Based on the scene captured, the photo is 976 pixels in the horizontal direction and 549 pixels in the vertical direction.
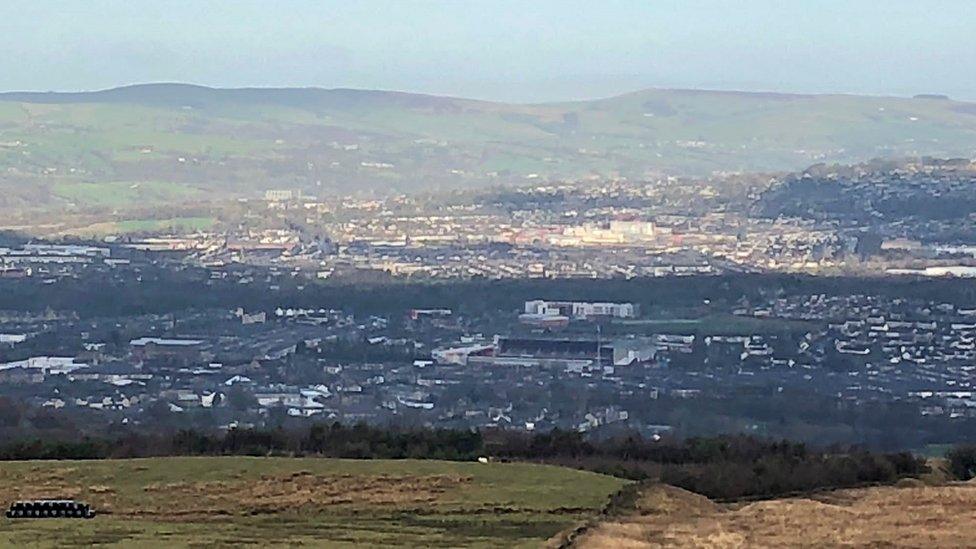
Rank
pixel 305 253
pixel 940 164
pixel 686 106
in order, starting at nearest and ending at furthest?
pixel 305 253 < pixel 940 164 < pixel 686 106

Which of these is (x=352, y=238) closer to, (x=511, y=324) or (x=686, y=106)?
(x=511, y=324)

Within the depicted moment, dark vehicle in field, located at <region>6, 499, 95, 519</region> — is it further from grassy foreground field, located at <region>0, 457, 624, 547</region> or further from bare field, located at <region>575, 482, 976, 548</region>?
bare field, located at <region>575, 482, 976, 548</region>

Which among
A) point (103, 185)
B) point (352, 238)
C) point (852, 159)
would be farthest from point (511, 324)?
point (852, 159)

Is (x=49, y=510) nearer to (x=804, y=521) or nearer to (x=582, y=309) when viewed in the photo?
(x=804, y=521)

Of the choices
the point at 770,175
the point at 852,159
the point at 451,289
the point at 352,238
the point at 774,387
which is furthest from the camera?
the point at 852,159

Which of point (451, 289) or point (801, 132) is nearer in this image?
point (451, 289)

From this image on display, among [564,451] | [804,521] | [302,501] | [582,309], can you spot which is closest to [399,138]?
[582,309]
